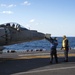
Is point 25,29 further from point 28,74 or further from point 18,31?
point 28,74

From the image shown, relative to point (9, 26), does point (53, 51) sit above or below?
below

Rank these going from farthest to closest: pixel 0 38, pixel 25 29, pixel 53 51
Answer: pixel 25 29 → pixel 0 38 → pixel 53 51

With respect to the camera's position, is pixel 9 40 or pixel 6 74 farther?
pixel 9 40

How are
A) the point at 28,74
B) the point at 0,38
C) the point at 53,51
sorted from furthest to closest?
the point at 0,38
the point at 53,51
the point at 28,74

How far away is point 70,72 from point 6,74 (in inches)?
145

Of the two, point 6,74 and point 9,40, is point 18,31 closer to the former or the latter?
point 9,40

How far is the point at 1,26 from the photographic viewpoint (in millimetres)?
26625

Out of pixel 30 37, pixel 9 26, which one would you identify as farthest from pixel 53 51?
pixel 9 26

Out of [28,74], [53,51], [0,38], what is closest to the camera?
[28,74]

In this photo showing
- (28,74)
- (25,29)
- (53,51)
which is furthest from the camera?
(25,29)

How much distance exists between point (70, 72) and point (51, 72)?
3.62 ft

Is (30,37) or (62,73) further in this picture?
(30,37)

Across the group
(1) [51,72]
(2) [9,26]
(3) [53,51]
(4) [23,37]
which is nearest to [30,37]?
(4) [23,37]

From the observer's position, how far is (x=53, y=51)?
72.0 ft
